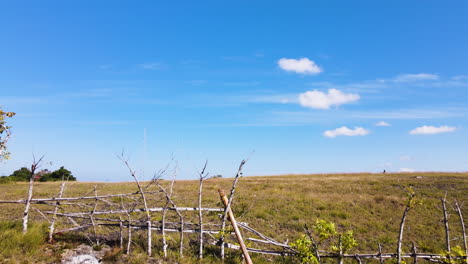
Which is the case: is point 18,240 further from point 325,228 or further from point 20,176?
point 20,176

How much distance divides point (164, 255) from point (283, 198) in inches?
571

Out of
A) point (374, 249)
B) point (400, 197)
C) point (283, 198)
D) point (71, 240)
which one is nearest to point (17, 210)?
point (71, 240)

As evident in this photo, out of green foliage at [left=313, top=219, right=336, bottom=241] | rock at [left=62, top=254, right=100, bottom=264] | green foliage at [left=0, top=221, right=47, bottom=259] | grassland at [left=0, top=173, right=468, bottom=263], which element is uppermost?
green foliage at [left=313, top=219, right=336, bottom=241]

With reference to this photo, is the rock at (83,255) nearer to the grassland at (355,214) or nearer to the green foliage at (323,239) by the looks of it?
the grassland at (355,214)

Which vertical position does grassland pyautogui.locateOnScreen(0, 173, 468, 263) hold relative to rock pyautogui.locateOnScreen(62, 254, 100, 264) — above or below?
below

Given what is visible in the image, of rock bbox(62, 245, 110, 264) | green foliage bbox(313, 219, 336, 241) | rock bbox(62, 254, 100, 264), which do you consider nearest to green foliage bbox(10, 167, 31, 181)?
rock bbox(62, 245, 110, 264)

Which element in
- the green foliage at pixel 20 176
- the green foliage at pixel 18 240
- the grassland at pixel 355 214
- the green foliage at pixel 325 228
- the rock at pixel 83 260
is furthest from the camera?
the green foliage at pixel 20 176

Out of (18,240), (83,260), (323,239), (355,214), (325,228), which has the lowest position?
(355,214)

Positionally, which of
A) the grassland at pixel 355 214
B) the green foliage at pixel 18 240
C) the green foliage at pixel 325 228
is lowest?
the grassland at pixel 355 214

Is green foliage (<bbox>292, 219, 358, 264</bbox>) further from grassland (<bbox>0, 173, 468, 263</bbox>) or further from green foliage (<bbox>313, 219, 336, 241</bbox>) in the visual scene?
grassland (<bbox>0, 173, 468, 263</bbox>)

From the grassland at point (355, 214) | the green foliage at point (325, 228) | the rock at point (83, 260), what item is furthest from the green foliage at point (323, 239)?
the rock at point (83, 260)

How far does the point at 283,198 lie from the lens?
21016 millimetres

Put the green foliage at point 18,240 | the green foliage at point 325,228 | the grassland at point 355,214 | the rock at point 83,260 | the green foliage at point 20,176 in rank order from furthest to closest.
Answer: the green foliage at point 20,176, the grassland at point 355,214, the rock at point 83,260, the green foliage at point 18,240, the green foliage at point 325,228

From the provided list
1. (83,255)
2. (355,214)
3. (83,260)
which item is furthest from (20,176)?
(355,214)
